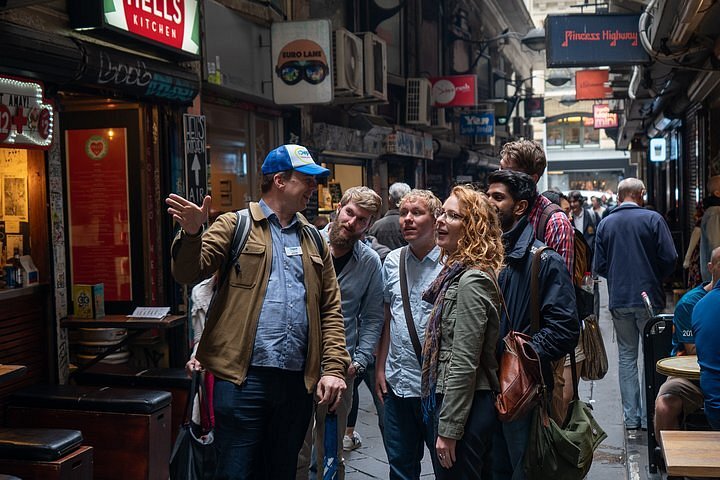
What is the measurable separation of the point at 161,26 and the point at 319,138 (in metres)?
5.70

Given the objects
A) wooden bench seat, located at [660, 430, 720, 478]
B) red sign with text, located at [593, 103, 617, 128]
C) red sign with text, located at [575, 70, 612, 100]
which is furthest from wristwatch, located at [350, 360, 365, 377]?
red sign with text, located at [593, 103, 617, 128]

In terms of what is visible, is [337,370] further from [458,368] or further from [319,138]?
[319,138]

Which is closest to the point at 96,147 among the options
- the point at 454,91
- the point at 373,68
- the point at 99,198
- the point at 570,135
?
the point at 99,198

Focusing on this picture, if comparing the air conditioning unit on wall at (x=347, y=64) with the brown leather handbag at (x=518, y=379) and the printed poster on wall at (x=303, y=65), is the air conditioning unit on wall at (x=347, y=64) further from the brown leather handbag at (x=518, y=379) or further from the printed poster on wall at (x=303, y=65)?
the brown leather handbag at (x=518, y=379)

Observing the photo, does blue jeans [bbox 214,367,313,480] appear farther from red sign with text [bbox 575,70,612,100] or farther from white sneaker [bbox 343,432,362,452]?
red sign with text [bbox 575,70,612,100]

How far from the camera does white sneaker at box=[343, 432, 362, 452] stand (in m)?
7.04

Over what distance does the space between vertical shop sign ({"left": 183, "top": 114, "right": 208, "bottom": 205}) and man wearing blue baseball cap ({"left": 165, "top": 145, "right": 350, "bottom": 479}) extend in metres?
4.41

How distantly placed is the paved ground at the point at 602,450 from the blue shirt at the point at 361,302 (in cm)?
147

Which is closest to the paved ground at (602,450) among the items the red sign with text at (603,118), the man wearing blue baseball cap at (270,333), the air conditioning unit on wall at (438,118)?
the man wearing blue baseball cap at (270,333)

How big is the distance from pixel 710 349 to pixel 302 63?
7783 mm

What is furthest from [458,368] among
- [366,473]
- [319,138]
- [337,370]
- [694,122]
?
[694,122]

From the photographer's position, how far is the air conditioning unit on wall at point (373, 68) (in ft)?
45.9

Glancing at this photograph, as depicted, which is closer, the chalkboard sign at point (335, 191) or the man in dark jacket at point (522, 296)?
the man in dark jacket at point (522, 296)

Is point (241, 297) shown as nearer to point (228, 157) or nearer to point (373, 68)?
point (228, 157)
